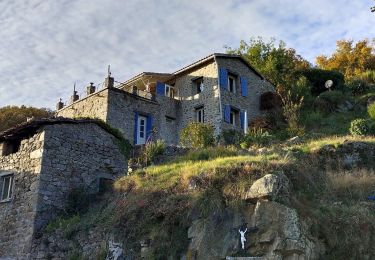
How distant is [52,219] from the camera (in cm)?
1466

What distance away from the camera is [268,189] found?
1066 centimetres

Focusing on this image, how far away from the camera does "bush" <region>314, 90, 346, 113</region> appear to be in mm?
29922

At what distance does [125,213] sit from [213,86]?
16.0m

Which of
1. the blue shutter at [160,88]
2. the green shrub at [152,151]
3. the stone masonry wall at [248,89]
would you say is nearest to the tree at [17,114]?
the blue shutter at [160,88]

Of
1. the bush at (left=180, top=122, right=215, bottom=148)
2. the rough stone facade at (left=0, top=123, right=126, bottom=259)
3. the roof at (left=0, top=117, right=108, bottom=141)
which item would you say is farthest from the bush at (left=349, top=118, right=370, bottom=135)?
the roof at (left=0, top=117, right=108, bottom=141)

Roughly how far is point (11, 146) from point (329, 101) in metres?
21.5

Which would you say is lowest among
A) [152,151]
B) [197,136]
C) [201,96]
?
[152,151]

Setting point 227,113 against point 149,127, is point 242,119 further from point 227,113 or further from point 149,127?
point 149,127

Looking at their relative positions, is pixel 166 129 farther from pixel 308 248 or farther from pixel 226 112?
pixel 308 248

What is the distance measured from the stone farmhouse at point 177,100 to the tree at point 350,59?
47.9ft

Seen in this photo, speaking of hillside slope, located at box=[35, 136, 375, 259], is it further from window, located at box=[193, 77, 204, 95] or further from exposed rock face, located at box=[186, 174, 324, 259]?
window, located at box=[193, 77, 204, 95]

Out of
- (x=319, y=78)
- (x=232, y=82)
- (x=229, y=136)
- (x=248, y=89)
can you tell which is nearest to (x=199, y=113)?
(x=229, y=136)

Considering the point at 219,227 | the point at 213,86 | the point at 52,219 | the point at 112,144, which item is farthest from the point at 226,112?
the point at 219,227

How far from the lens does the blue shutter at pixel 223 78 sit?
88.8 feet
